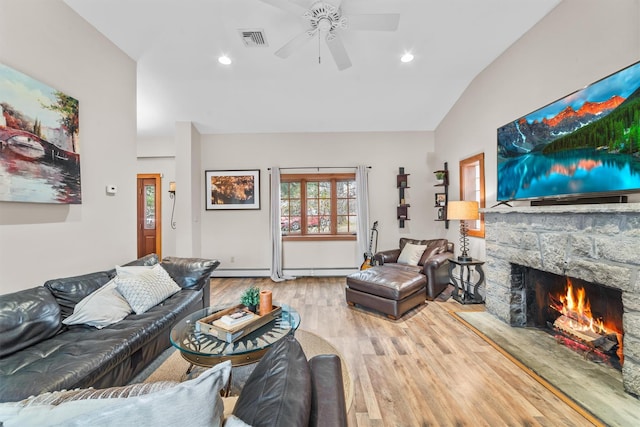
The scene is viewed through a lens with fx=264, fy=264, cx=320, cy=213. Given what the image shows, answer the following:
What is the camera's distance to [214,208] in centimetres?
496

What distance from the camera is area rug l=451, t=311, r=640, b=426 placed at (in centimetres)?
160

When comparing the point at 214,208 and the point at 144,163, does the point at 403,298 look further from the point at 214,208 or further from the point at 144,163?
the point at 144,163

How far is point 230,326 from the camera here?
5.83 feet

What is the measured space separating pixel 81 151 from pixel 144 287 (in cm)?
142

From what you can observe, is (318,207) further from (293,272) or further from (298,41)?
(298,41)

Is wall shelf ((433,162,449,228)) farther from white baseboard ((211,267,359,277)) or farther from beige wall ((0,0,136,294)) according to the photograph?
beige wall ((0,0,136,294))

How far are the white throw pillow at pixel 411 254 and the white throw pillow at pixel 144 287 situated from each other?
10.3ft

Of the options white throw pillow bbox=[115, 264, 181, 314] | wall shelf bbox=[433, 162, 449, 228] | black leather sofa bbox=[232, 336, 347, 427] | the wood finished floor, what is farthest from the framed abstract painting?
wall shelf bbox=[433, 162, 449, 228]

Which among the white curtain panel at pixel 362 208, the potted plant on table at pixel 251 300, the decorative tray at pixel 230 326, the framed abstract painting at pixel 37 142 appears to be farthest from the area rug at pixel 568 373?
the framed abstract painting at pixel 37 142

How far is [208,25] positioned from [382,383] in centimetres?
364

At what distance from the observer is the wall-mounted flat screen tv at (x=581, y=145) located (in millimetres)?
1795

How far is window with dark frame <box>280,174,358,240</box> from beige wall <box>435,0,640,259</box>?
1925 mm

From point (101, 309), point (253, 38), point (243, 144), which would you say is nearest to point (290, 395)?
point (101, 309)

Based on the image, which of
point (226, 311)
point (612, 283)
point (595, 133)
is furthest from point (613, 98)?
point (226, 311)
